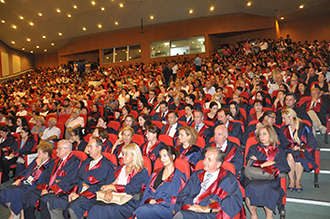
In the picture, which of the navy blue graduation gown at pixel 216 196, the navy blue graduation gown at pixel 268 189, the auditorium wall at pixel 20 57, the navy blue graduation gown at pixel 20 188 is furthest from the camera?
the auditorium wall at pixel 20 57

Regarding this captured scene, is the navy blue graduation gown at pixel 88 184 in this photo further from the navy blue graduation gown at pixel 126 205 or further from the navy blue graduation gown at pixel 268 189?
the navy blue graduation gown at pixel 268 189

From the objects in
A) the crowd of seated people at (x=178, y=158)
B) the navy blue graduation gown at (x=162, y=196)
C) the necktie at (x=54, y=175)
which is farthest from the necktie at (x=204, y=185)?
the necktie at (x=54, y=175)

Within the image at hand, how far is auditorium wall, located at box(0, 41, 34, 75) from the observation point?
1909cm

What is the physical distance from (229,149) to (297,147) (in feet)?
2.91

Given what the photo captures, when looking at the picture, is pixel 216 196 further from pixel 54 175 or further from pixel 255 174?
pixel 54 175

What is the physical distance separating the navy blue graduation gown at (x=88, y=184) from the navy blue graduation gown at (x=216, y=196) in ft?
3.30

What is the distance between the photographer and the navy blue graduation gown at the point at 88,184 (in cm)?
307

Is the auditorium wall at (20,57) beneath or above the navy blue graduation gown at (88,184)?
above

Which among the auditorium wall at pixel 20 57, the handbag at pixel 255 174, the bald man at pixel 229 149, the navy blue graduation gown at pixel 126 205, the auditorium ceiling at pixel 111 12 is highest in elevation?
the auditorium ceiling at pixel 111 12

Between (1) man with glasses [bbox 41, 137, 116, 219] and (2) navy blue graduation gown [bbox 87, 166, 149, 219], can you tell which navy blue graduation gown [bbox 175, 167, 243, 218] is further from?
(1) man with glasses [bbox 41, 137, 116, 219]

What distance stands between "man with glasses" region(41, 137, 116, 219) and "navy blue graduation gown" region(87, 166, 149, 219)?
0.22m

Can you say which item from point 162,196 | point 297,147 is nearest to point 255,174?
point 297,147

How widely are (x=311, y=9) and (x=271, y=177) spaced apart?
14.0 meters

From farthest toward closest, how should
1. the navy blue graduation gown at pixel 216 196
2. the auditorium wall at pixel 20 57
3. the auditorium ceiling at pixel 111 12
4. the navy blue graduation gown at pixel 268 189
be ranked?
1. the auditorium wall at pixel 20 57
2. the auditorium ceiling at pixel 111 12
3. the navy blue graduation gown at pixel 268 189
4. the navy blue graduation gown at pixel 216 196
